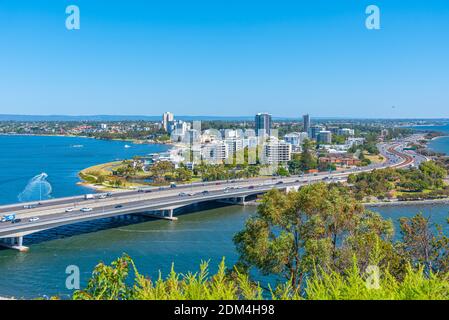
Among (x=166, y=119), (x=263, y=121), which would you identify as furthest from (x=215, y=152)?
(x=166, y=119)

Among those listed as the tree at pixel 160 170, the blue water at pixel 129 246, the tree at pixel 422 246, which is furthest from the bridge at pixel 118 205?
the tree at pixel 422 246

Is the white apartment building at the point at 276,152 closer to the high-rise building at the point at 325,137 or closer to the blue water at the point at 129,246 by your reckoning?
the blue water at the point at 129,246

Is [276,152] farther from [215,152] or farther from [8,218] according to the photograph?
[8,218]

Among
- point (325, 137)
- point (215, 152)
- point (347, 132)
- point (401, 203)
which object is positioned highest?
point (347, 132)

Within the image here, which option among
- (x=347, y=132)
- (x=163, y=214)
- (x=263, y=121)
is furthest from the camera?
(x=347, y=132)

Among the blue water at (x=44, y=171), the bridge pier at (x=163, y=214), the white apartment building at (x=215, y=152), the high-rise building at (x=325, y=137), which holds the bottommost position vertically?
the bridge pier at (x=163, y=214)

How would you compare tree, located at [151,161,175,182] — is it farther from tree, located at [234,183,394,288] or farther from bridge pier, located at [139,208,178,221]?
tree, located at [234,183,394,288]

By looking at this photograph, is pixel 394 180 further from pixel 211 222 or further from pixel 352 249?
pixel 352 249
